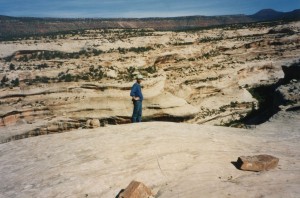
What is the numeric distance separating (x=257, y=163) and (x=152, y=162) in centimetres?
274

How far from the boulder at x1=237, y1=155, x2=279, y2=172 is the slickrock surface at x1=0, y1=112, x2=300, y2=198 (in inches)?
8.1

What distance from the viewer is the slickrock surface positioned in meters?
8.78

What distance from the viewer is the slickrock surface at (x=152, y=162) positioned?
8.78 meters

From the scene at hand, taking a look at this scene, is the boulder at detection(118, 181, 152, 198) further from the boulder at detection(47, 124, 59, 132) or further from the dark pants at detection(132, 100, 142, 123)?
the boulder at detection(47, 124, 59, 132)

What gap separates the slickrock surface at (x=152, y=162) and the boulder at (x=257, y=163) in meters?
0.21

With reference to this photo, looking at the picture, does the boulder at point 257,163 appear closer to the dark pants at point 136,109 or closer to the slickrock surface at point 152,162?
the slickrock surface at point 152,162

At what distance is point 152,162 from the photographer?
34.3 feet

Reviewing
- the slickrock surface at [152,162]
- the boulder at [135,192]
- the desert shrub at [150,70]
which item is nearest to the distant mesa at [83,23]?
the desert shrub at [150,70]

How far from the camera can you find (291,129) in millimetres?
14688

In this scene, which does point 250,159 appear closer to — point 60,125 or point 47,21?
point 60,125

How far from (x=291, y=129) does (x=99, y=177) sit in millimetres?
8281

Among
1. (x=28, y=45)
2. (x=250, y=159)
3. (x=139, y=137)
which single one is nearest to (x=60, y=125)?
(x=139, y=137)

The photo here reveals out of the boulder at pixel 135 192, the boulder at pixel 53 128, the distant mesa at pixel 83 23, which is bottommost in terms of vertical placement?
the boulder at pixel 53 128

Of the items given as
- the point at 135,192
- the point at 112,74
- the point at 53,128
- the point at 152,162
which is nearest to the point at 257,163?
the point at 152,162
